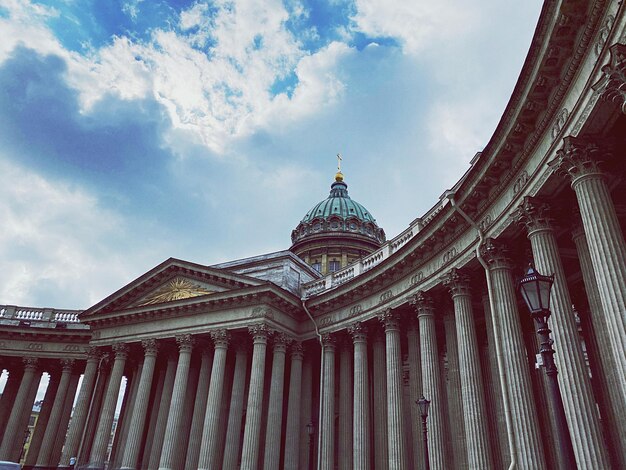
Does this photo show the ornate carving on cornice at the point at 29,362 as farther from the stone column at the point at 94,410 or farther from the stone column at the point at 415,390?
the stone column at the point at 415,390

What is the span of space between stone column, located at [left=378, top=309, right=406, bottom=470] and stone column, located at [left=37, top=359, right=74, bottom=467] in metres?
26.0

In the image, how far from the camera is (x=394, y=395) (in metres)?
22.3

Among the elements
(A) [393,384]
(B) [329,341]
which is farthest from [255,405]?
(A) [393,384]

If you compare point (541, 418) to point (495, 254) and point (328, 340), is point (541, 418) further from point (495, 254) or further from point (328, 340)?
point (328, 340)

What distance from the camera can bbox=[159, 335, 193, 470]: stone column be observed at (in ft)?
89.1

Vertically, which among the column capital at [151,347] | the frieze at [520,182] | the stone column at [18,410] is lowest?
the stone column at [18,410]

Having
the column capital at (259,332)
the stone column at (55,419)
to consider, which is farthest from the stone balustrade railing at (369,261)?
the stone column at (55,419)

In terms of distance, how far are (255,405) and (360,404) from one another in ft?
19.6

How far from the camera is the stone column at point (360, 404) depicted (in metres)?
23.5

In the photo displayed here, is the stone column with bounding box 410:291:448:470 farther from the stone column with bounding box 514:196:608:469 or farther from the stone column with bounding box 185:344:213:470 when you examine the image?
the stone column with bounding box 185:344:213:470

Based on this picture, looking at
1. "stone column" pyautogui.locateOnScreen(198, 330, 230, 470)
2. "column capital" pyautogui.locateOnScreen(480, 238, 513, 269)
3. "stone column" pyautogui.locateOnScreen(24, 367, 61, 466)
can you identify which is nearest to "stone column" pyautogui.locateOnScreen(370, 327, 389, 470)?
"stone column" pyautogui.locateOnScreen(198, 330, 230, 470)

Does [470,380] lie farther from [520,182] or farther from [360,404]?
[360,404]

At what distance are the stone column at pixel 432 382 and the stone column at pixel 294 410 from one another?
989cm

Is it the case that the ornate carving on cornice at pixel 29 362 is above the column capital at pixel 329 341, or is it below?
above
